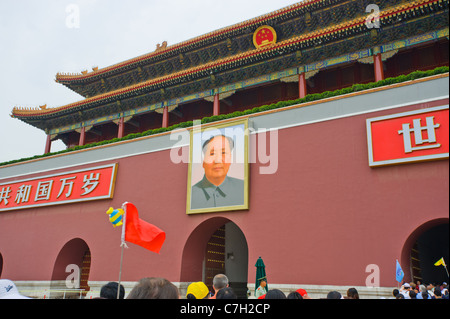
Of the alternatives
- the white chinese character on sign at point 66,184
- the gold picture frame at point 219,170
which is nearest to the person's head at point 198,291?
the gold picture frame at point 219,170

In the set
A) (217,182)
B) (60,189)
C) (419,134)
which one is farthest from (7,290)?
(60,189)

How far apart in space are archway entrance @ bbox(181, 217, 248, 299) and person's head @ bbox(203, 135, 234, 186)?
3.78 ft

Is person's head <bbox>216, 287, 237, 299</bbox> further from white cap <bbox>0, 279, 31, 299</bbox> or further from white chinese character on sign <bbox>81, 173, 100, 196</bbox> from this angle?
white chinese character on sign <bbox>81, 173, 100, 196</bbox>

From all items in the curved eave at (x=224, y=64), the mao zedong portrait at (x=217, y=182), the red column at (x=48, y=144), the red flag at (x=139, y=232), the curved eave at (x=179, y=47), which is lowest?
the red flag at (x=139, y=232)

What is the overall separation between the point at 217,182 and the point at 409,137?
483 cm

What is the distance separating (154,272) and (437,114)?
8.04 m

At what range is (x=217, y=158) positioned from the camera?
1070 centimetres

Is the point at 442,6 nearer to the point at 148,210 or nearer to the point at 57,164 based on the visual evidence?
the point at 148,210

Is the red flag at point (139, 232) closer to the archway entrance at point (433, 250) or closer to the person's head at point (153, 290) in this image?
the person's head at point (153, 290)

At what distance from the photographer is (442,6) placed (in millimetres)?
9586

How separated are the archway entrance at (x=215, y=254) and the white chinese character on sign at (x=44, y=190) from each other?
247 inches

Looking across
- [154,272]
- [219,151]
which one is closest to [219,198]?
[219,151]

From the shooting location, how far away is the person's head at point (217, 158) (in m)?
10.5

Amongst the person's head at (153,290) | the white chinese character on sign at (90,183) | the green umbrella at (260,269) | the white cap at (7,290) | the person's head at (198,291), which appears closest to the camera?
the person's head at (153,290)
